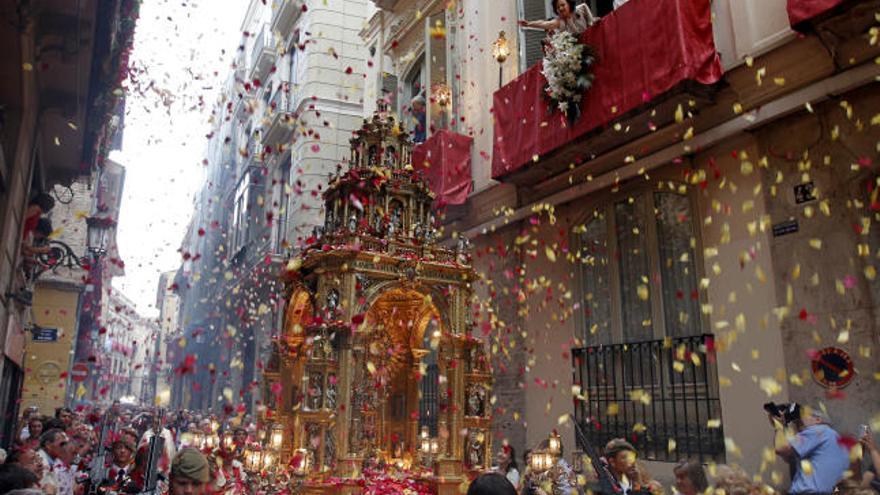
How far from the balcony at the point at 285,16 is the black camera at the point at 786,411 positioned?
2068cm

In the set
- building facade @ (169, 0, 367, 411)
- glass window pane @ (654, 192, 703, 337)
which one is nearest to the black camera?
glass window pane @ (654, 192, 703, 337)

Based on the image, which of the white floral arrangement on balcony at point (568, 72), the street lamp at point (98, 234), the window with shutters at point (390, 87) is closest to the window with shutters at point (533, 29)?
the white floral arrangement on balcony at point (568, 72)

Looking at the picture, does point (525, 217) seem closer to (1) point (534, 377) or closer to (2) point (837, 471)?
(1) point (534, 377)

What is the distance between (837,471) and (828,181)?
11.2 feet

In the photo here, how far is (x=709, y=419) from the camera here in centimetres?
901

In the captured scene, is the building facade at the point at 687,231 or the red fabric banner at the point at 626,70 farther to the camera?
the red fabric banner at the point at 626,70

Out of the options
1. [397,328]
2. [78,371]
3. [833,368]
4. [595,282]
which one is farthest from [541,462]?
[78,371]

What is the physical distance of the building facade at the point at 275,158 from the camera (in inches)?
821

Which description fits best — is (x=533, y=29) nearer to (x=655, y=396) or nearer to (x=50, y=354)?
(x=655, y=396)

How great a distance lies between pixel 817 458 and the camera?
6672 millimetres

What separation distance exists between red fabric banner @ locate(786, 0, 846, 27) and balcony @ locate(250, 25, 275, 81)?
896 inches

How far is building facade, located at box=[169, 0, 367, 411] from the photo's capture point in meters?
20.9

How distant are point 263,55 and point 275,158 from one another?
18.3 ft

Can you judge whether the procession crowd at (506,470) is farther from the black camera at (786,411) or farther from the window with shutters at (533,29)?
the window with shutters at (533,29)
